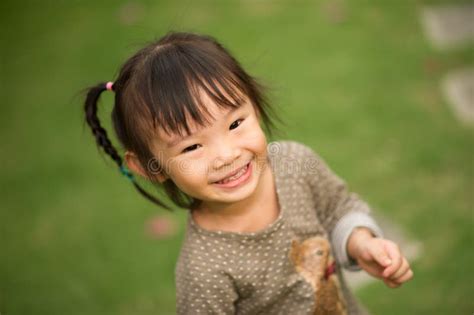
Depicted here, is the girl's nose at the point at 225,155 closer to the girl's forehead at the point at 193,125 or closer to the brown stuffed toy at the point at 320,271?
the girl's forehead at the point at 193,125

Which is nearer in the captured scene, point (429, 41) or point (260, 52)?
point (429, 41)

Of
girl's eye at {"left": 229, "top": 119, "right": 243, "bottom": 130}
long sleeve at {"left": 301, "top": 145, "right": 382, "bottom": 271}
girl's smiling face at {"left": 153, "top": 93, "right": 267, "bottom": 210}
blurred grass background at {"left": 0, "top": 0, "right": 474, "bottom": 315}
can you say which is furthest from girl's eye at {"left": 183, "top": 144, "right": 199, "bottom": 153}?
blurred grass background at {"left": 0, "top": 0, "right": 474, "bottom": 315}

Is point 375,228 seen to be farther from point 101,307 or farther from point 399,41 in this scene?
point 399,41

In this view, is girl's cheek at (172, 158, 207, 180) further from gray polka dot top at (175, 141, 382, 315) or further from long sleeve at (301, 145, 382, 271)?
long sleeve at (301, 145, 382, 271)

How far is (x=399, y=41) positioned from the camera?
371cm

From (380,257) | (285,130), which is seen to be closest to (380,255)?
(380,257)

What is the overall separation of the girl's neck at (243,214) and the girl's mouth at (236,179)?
0.14 m

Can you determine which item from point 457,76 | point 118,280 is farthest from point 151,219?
point 457,76

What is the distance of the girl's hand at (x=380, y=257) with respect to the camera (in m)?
1.48

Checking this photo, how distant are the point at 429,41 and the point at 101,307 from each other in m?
2.67

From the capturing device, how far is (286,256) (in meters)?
1.54

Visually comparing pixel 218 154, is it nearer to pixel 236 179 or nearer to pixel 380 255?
pixel 236 179

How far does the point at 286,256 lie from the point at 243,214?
0.17 meters

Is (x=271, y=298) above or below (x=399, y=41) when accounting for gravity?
below
